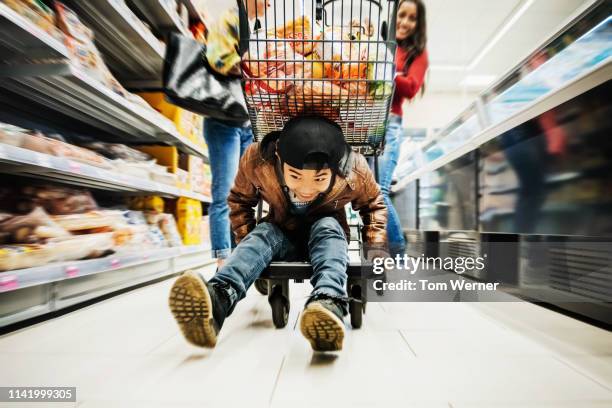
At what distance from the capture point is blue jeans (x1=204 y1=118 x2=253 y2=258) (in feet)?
5.34

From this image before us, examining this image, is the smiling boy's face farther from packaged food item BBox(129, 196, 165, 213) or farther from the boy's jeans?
packaged food item BBox(129, 196, 165, 213)

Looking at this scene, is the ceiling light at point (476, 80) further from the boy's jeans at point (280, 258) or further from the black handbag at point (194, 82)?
the boy's jeans at point (280, 258)

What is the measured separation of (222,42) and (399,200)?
4.12m

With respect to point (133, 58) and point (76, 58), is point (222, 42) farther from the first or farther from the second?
point (133, 58)

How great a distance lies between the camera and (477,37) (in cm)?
550

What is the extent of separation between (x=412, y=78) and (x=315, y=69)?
957mm

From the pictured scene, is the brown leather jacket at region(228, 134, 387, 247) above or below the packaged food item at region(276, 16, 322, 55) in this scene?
below

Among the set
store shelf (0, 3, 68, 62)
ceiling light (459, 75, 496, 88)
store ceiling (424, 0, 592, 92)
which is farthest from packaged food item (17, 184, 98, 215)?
ceiling light (459, 75, 496, 88)

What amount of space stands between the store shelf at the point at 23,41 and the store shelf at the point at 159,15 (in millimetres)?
950

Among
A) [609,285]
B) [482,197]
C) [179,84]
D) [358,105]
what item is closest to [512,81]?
[482,197]

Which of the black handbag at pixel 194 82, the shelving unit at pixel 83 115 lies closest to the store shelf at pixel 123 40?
the shelving unit at pixel 83 115

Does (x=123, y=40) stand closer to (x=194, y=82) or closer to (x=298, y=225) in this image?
(x=194, y=82)

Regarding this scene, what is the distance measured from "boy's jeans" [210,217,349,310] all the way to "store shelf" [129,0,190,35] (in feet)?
5.81

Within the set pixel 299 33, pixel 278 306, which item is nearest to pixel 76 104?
pixel 299 33
